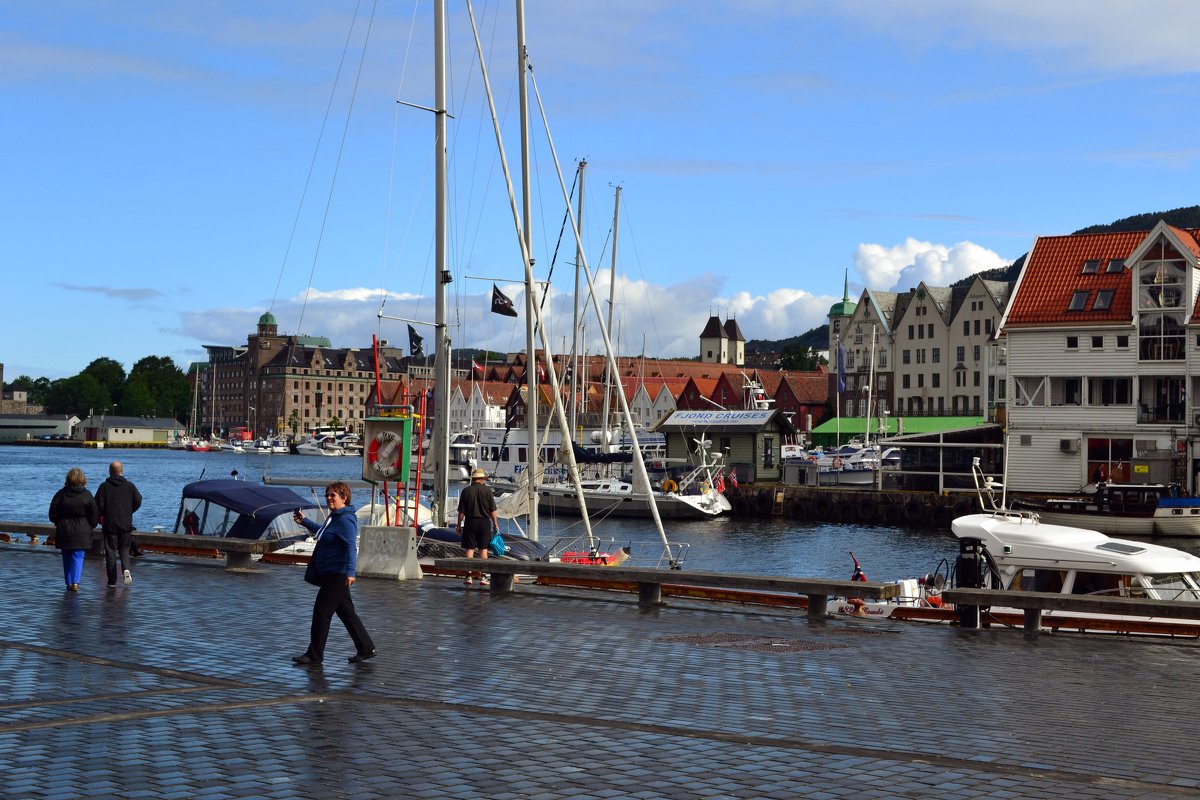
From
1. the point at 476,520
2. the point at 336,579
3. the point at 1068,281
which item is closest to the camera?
the point at 336,579

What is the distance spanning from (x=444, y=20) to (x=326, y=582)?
18.9m

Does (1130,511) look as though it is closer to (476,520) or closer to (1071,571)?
(1071,571)

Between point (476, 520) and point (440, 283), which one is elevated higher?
point (440, 283)

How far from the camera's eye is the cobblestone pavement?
9.38m

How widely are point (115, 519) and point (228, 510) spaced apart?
8.99 metres

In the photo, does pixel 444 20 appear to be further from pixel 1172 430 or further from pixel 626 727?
pixel 1172 430

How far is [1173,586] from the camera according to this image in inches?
865

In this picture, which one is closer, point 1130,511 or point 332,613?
point 332,613

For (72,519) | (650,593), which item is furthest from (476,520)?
(72,519)

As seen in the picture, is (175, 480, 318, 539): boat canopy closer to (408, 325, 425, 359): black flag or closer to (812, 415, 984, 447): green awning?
(408, 325, 425, 359): black flag

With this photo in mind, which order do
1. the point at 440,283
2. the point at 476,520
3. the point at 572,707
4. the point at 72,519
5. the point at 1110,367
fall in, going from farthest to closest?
the point at 1110,367
the point at 440,283
the point at 476,520
the point at 72,519
the point at 572,707

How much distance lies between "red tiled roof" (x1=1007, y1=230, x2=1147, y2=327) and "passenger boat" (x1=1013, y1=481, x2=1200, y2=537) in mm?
11365

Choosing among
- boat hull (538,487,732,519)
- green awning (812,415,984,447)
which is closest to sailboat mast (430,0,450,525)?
boat hull (538,487,732,519)

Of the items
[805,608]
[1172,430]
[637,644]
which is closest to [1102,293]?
[1172,430]
